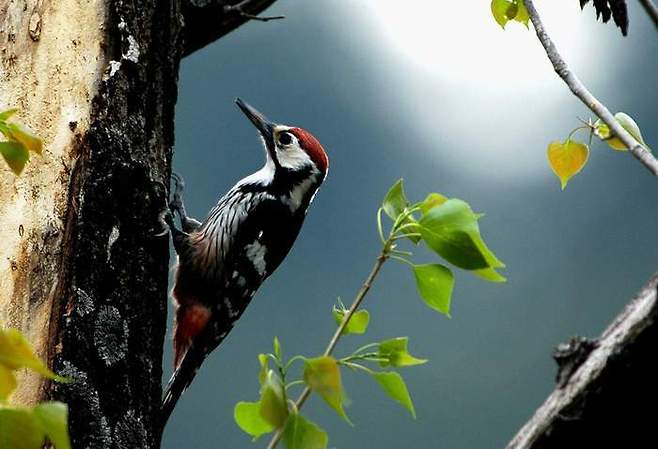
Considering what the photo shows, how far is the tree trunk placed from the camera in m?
1.07

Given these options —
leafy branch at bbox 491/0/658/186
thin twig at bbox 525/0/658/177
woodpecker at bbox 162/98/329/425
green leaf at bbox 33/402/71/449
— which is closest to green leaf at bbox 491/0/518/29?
leafy branch at bbox 491/0/658/186

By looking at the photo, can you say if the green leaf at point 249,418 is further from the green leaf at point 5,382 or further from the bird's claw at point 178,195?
the bird's claw at point 178,195

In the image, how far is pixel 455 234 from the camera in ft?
2.10

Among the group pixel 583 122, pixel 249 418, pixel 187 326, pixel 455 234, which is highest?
pixel 583 122

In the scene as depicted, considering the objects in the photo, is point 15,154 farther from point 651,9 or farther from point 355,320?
point 651,9

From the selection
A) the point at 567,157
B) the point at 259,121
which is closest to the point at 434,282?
the point at 567,157

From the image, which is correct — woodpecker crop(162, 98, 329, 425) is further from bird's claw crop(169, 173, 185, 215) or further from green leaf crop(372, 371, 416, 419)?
green leaf crop(372, 371, 416, 419)

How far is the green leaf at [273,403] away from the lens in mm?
562

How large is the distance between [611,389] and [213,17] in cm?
129

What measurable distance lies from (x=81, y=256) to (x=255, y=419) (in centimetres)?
47

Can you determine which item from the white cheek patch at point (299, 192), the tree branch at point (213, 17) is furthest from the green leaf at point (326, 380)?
the white cheek patch at point (299, 192)

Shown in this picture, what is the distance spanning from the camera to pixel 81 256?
111 centimetres

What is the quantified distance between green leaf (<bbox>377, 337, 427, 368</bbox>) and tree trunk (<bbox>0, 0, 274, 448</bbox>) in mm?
472

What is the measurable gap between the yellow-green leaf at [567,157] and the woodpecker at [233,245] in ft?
3.40
